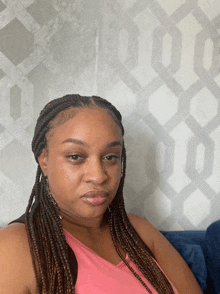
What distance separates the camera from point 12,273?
60 centimetres

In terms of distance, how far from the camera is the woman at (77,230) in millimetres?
649

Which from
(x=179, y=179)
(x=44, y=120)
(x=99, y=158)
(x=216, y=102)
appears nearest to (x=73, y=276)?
(x=99, y=158)

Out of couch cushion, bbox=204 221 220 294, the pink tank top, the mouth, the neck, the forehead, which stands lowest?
couch cushion, bbox=204 221 220 294

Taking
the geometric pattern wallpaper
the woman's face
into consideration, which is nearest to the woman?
the woman's face

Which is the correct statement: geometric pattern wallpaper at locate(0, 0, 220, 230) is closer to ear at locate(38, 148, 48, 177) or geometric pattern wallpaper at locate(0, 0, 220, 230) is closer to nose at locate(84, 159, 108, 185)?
ear at locate(38, 148, 48, 177)

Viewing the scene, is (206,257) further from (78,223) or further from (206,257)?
(78,223)

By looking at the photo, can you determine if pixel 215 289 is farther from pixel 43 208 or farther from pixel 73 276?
pixel 43 208

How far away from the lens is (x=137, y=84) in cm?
125

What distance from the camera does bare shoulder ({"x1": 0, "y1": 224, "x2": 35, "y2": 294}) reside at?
1.95 ft

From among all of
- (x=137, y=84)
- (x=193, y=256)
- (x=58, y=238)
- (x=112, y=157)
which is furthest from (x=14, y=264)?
(x=137, y=84)

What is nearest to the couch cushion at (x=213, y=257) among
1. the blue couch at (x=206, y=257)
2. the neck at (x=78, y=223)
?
the blue couch at (x=206, y=257)

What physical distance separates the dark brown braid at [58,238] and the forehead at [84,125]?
17 millimetres

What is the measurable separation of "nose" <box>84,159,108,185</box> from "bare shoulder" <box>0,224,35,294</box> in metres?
0.23

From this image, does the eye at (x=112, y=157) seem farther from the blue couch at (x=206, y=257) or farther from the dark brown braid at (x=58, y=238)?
the blue couch at (x=206, y=257)
